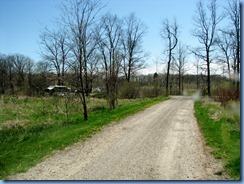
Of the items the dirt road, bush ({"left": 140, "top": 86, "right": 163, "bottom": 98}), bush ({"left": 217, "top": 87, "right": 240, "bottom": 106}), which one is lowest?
the dirt road

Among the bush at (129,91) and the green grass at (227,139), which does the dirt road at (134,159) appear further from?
the bush at (129,91)

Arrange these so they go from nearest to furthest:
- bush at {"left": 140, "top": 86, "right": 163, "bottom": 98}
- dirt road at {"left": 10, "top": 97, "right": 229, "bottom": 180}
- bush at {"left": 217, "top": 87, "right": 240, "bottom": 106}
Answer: dirt road at {"left": 10, "top": 97, "right": 229, "bottom": 180} → bush at {"left": 217, "top": 87, "right": 240, "bottom": 106} → bush at {"left": 140, "top": 86, "right": 163, "bottom": 98}

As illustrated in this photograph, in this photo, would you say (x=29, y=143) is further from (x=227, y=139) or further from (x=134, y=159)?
(x=227, y=139)

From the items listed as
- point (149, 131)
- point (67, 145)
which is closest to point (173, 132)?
point (149, 131)

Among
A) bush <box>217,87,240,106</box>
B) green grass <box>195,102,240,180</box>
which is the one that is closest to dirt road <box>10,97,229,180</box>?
green grass <box>195,102,240,180</box>

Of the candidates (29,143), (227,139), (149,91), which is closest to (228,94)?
(227,139)

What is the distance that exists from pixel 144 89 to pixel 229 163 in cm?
3269

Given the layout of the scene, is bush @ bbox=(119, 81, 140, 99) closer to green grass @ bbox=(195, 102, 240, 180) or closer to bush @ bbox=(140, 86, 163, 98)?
bush @ bbox=(140, 86, 163, 98)

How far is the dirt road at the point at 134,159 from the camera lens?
6.64 m

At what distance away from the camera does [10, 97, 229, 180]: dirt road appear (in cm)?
664

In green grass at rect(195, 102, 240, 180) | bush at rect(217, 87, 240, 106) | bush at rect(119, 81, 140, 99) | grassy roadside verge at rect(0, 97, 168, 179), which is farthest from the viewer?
bush at rect(119, 81, 140, 99)

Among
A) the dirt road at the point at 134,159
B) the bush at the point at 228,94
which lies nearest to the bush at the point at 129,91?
the dirt road at the point at 134,159

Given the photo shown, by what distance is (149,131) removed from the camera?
12.0 meters

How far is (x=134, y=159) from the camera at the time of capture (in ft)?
25.9
